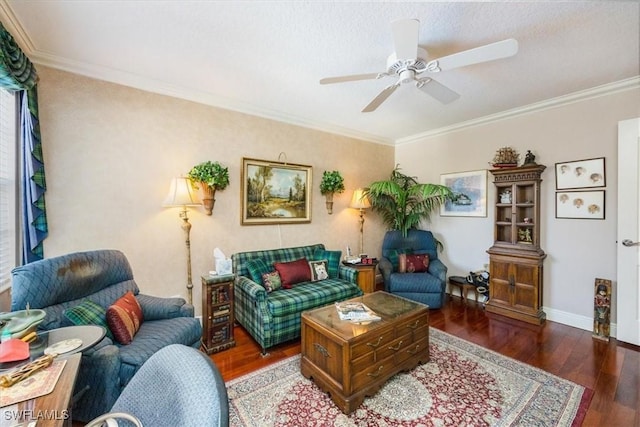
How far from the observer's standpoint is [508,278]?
130 inches

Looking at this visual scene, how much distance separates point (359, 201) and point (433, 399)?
2.67 m

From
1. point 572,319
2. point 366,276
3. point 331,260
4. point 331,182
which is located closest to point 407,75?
point 331,182

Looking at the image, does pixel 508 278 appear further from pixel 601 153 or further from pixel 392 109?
pixel 392 109

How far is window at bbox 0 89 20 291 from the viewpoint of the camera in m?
1.94

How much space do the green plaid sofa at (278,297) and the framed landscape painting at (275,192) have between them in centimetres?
46

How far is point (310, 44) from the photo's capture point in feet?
6.68

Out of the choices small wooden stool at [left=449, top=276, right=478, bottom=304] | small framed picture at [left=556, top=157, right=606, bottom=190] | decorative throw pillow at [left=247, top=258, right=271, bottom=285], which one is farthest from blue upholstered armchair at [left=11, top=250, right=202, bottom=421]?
small framed picture at [left=556, top=157, right=606, bottom=190]

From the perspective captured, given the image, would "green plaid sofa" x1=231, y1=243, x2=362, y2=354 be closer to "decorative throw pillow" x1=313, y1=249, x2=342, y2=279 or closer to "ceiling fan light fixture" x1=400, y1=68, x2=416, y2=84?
"decorative throw pillow" x1=313, y1=249, x2=342, y2=279

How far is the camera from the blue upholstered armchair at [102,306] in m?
1.52

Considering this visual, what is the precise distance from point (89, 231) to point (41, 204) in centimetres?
39

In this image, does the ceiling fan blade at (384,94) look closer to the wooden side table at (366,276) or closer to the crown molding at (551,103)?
the wooden side table at (366,276)

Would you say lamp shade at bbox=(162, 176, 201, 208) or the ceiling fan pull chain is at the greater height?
the ceiling fan pull chain

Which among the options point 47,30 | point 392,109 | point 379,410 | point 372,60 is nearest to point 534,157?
point 392,109

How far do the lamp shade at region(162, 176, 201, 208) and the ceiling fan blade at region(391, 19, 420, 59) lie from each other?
2.15m
